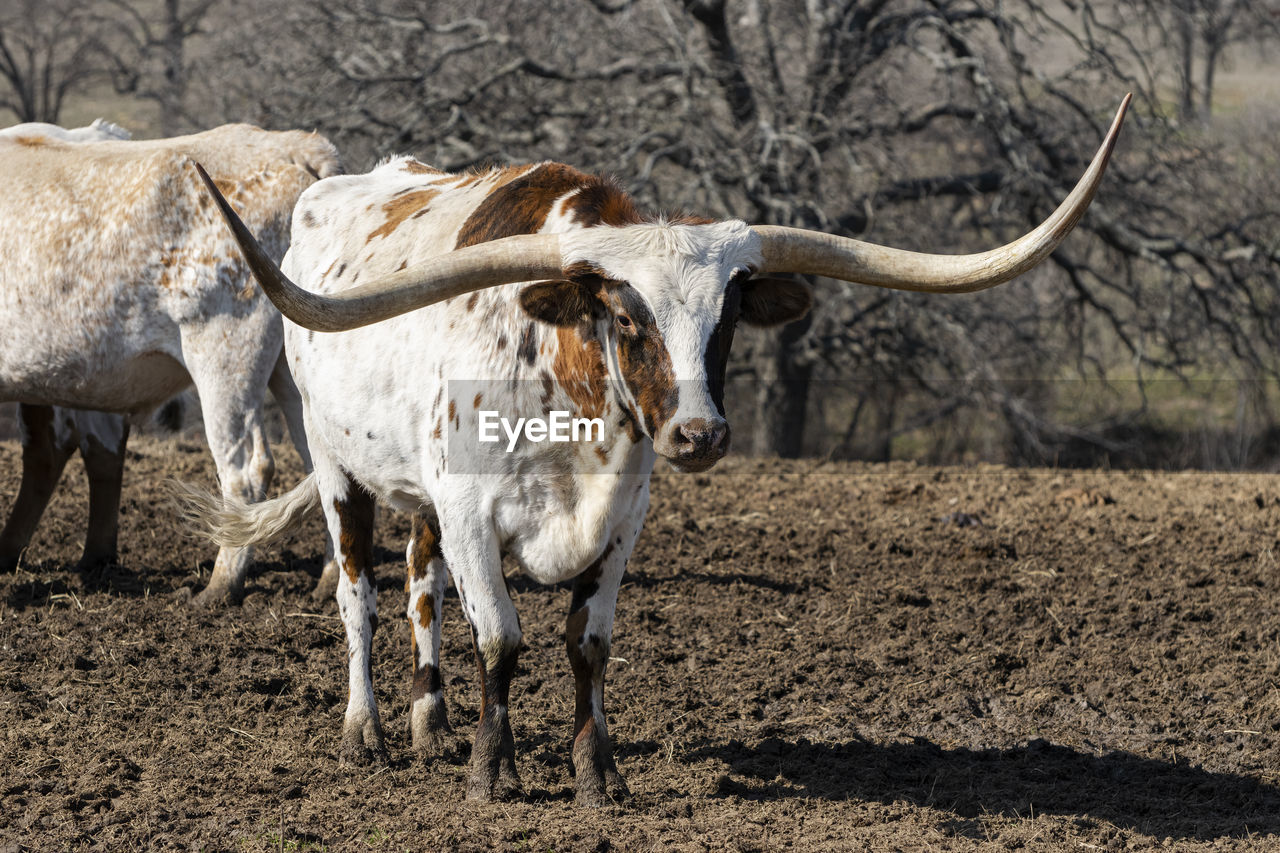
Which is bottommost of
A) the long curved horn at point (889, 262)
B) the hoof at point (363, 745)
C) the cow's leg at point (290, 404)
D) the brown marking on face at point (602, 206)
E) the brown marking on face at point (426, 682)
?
the hoof at point (363, 745)

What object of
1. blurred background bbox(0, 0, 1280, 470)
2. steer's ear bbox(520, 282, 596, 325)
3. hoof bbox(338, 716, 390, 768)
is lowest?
hoof bbox(338, 716, 390, 768)

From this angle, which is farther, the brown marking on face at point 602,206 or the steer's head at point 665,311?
the brown marking on face at point 602,206

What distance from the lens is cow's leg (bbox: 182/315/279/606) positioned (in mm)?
5762

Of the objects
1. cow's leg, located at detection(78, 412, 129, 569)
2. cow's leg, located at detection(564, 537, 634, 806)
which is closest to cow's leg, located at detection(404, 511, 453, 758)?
cow's leg, located at detection(564, 537, 634, 806)

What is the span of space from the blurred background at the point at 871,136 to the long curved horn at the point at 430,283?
7089mm

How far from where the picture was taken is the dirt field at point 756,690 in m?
3.90

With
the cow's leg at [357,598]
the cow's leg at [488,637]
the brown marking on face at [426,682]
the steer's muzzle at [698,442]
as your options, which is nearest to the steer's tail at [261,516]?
the cow's leg at [357,598]

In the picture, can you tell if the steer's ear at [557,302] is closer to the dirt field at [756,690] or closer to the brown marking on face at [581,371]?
the brown marking on face at [581,371]

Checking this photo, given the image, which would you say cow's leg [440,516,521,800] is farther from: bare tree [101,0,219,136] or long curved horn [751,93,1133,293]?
bare tree [101,0,219,136]

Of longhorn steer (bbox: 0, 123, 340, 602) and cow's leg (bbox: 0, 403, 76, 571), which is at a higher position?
longhorn steer (bbox: 0, 123, 340, 602)

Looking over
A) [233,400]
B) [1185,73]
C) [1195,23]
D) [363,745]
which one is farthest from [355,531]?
[1185,73]

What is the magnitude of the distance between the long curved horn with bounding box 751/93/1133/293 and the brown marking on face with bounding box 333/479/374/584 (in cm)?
187

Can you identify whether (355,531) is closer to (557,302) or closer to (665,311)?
(557,302)

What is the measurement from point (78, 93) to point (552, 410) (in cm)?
2290
